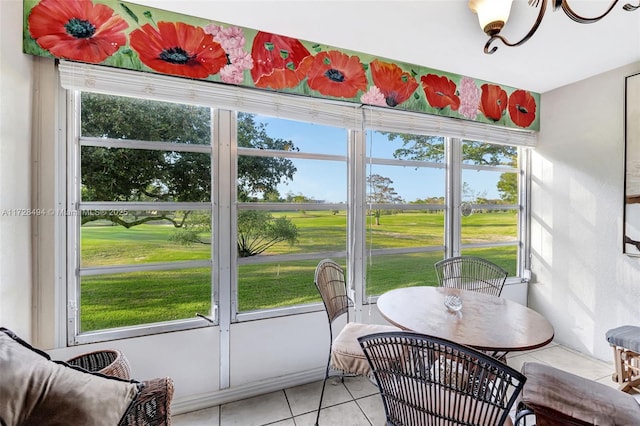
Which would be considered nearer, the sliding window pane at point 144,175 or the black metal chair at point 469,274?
the sliding window pane at point 144,175

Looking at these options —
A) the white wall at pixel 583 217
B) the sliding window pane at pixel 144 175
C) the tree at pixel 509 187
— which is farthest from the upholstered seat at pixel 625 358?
the sliding window pane at pixel 144 175

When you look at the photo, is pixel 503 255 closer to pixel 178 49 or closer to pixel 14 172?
pixel 178 49

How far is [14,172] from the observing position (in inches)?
57.5

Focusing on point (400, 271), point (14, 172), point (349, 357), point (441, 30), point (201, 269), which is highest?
point (441, 30)

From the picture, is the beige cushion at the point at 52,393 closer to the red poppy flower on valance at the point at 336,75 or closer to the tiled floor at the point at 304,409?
the tiled floor at the point at 304,409

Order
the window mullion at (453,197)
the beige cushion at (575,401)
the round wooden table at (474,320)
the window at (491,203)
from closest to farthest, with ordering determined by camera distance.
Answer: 1. the beige cushion at (575,401)
2. the round wooden table at (474,320)
3. the window mullion at (453,197)
4. the window at (491,203)

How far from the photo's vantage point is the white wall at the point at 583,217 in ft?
8.22

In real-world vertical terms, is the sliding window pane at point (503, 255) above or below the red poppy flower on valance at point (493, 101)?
below

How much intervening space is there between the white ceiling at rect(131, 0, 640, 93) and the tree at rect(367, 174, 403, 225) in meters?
1.05

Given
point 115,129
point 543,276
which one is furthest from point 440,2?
point 543,276

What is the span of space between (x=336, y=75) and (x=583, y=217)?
281 cm

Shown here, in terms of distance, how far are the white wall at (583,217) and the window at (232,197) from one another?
2.55ft

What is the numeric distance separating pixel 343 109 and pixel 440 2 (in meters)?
0.92

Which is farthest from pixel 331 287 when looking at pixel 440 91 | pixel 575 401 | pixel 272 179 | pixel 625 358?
pixel 625 358
